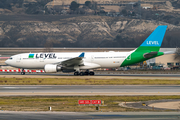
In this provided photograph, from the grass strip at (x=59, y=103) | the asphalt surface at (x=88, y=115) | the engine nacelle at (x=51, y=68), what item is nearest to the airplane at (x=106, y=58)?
the engine nacelle at (x=51, y=68)

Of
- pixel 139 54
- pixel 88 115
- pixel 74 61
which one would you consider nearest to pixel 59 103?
pixel 88 115

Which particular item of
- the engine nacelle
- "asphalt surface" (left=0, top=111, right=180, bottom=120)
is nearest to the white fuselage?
the engine nacelle

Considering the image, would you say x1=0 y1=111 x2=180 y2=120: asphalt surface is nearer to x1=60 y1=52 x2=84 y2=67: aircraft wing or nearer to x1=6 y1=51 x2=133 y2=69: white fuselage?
x1=60 y1=52 x2=84 y2=67: aircraft wing

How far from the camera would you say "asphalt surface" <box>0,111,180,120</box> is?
72.9 ft

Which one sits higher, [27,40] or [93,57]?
[27,40]

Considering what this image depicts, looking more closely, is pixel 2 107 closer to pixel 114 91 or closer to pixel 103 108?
pixel 103 108

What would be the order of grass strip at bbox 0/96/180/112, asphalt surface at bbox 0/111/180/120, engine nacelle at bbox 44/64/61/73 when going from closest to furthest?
asphalt surface at bbox 0/111/180/120
grass strip at bbox 0/96/180/112
engine nacelle at bbox 44/64/61/73

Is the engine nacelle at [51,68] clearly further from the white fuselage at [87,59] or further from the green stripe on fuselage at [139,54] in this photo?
the green stripe on fuselage at [139,54]

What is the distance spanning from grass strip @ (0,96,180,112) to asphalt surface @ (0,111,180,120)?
1.72 metres

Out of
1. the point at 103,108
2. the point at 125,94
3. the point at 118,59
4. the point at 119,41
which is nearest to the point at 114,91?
the point at 125,94

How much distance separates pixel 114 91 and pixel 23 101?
11.4m

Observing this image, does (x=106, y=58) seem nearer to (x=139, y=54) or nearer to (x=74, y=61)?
(x=74, y=61)

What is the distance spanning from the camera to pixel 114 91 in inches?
1454

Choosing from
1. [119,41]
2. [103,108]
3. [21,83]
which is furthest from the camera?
[119,41]
